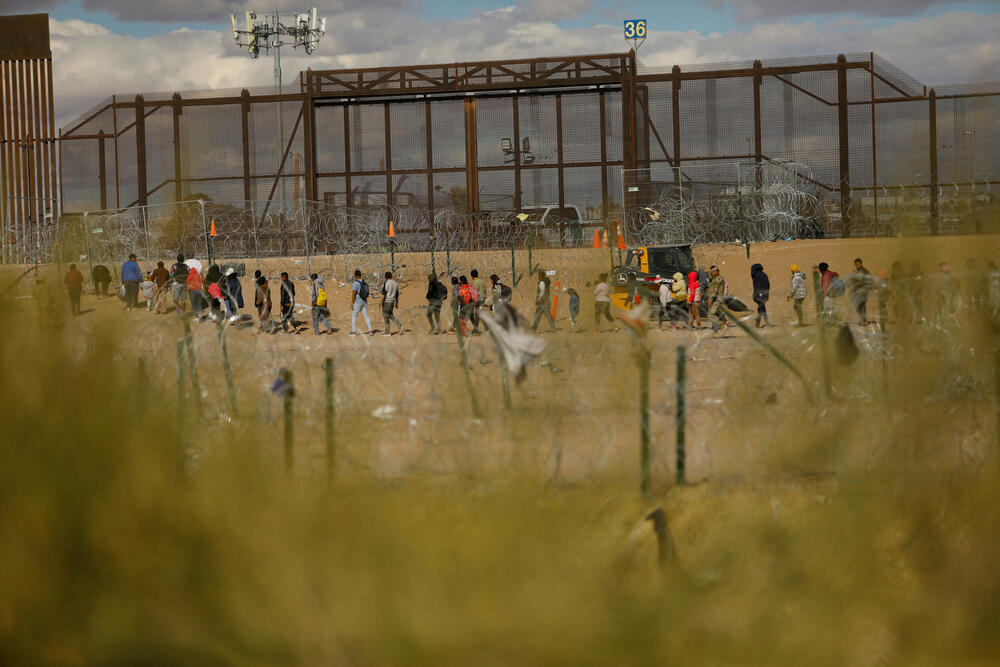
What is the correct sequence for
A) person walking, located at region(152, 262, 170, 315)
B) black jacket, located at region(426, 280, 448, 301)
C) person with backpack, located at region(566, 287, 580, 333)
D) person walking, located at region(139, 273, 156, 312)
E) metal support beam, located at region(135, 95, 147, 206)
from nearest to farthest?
person with backpack, located at region(566, 287, 580, 333), black jacket, located at region(426, 280, 448, 301), person walking, located at region(152, 262, 170, 315), person walking, located at region(139, 273, 156, 312), metal support beam, located at region(135, 95, 147, 206)

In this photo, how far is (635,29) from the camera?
29859mm

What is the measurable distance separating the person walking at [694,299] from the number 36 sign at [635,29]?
611 inches

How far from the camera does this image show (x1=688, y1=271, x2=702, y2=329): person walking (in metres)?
15.4

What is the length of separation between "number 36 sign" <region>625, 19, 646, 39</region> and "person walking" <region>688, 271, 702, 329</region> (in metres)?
15.5

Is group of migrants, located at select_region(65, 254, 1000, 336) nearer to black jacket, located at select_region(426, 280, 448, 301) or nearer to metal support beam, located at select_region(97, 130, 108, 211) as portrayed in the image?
black jacket, located at select_region(426, 280, 448, 301)

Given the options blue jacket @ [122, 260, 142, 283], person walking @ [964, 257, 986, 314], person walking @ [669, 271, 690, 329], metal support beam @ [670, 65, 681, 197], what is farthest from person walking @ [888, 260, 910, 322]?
metal support beam @ [670, 65, 681, 197]

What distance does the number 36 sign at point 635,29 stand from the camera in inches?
1173

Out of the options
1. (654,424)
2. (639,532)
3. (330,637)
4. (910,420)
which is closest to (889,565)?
(910,420)

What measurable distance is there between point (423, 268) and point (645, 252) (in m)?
7.38

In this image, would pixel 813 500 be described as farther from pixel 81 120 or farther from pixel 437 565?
pixel 81 120

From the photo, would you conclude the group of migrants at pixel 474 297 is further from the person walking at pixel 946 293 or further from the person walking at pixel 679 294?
the person walking at pixel 946 293

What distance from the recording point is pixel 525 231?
2653 cm

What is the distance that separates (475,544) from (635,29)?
28.0 m

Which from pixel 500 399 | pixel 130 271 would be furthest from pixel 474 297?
pixel 500 399
